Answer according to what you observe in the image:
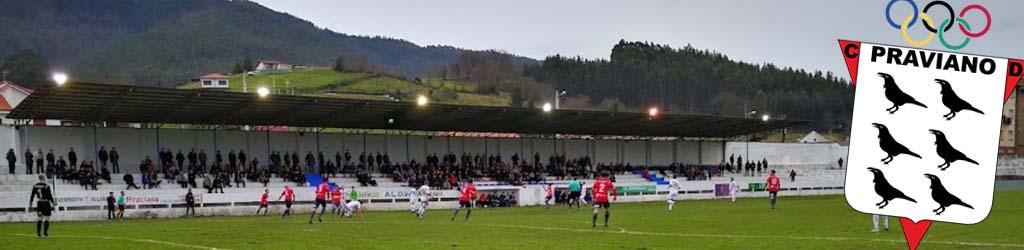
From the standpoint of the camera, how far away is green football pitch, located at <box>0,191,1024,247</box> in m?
23.3

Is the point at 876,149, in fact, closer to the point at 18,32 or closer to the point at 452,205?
the point at 452,205

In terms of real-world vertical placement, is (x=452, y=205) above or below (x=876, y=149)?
below

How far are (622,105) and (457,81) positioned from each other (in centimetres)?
2831

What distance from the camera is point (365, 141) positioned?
68.2m

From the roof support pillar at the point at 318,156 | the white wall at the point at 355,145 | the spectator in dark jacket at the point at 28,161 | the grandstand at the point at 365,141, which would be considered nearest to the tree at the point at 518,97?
the white wall at the point at 355,145

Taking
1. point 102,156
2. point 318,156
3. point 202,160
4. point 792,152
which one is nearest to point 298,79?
point 792,152

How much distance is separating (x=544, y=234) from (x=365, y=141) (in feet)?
136

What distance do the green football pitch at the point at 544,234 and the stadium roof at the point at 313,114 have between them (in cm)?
1253

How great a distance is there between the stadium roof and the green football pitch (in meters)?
12.5

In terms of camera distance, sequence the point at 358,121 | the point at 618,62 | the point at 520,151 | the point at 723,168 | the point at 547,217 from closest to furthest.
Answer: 1. the point at 547,217
2. the point at 358,121
3. the point at 520,151
4. the point at 723,168
5. the point at 618,62

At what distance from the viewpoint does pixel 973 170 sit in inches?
226

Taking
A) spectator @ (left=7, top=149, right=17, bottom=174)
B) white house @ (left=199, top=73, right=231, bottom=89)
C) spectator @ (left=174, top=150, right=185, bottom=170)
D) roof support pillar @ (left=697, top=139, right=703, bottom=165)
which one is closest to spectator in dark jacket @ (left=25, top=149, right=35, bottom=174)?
spectator @ (left=7, top=149, right=17, bottom=174)

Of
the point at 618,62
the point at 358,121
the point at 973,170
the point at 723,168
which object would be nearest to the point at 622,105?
the point at 618,62

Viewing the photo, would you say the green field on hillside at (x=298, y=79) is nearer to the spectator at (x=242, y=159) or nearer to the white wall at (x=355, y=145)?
the white wall at (x=355, y=145)
